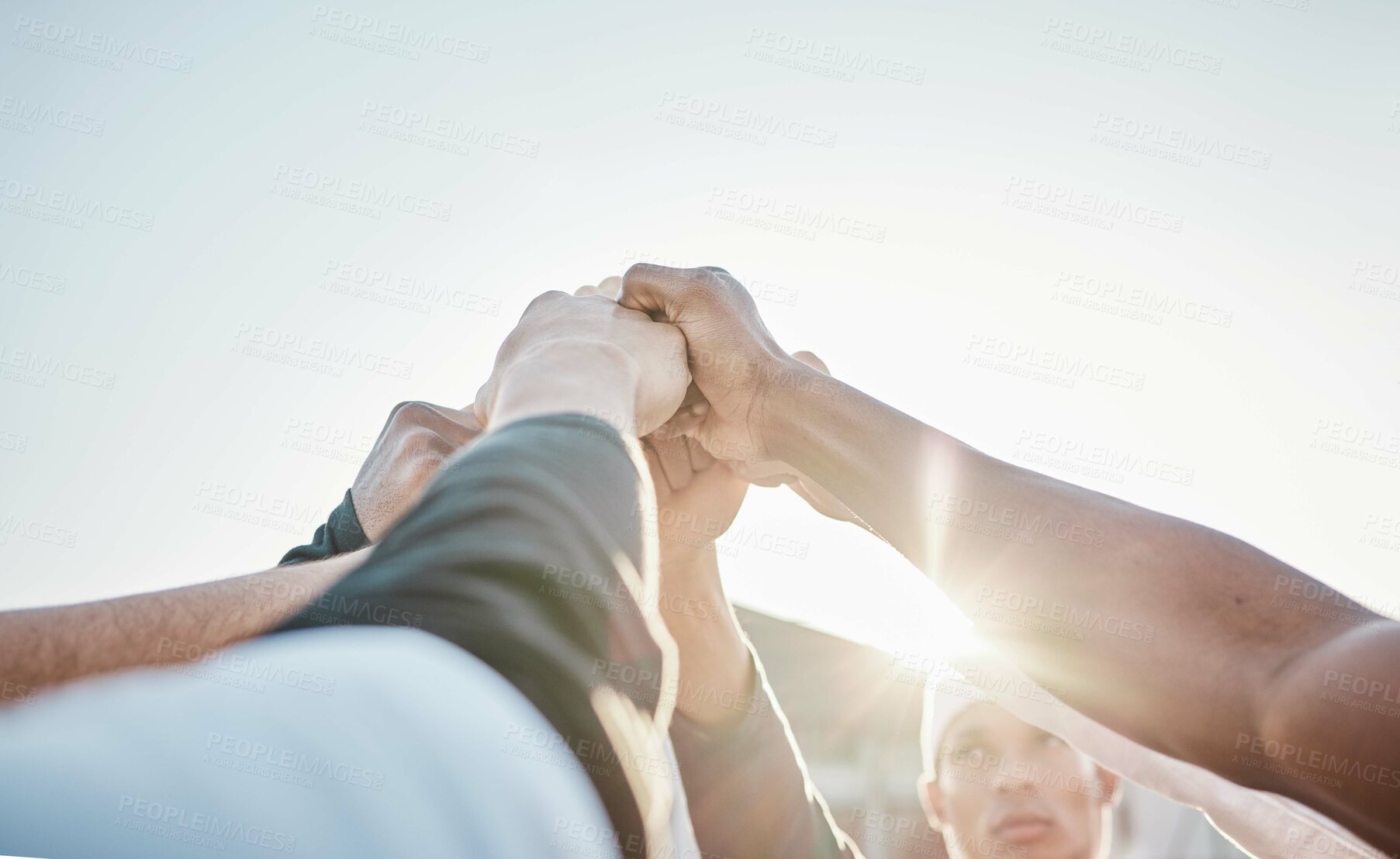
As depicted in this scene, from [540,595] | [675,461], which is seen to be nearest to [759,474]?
[675,461]

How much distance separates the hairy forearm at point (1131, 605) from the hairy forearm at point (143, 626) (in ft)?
2.52

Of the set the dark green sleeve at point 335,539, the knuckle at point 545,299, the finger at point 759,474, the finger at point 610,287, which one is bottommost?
the dark green sleeve at point 335,539

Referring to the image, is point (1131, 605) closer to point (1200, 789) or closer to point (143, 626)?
point (1200, 789)

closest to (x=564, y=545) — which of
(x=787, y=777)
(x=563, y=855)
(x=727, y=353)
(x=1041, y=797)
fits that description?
(x=563, y=855)

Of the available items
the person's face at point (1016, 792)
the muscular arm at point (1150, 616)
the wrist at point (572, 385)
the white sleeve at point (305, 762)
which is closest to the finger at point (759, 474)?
the muscular arm at point (1150, 616)

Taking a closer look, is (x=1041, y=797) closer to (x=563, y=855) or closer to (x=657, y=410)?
(x=657, y=410)

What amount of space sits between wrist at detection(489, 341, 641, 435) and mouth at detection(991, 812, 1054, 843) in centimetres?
222

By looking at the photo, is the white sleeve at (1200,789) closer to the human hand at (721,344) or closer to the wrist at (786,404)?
the wrist at (786,404)

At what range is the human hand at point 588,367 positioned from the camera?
96 cm

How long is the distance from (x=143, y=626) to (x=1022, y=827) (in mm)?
2682

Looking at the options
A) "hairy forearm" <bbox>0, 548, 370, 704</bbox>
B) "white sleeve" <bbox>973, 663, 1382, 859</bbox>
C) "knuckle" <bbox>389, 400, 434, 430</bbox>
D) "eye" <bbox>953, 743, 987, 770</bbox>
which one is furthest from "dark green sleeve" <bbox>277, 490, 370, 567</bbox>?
"eye" <bbox>953, 743, 987, 770</bbox>

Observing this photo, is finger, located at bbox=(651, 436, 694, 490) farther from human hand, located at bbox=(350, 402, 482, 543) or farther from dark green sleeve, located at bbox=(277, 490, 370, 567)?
dark green sleeve, located at bbox=(277, 490, 370, 567)

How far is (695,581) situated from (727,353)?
531 millimetres

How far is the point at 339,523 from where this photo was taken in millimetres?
1285
